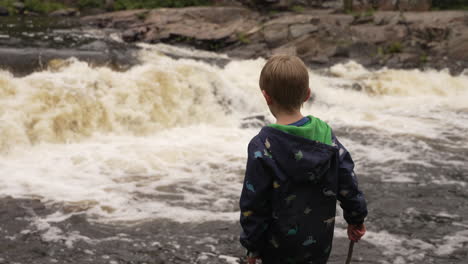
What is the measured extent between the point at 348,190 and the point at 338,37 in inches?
672

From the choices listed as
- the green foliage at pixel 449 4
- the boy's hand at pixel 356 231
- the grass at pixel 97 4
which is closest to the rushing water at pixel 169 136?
the boy's hand at pixel 356 231

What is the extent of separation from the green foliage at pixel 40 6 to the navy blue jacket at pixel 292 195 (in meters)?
29.8

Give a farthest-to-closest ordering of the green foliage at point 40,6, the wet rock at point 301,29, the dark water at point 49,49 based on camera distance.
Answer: the green foliage at point 40,6 → the wet rock at point 301,29 → the dark water at point 49,49

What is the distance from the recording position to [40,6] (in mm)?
29188

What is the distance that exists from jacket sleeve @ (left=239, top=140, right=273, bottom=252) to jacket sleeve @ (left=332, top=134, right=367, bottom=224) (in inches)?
14.3

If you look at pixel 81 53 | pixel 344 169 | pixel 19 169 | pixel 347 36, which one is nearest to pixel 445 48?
pixel 347 36

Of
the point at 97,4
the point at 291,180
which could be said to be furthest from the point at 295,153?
the point at 97,4

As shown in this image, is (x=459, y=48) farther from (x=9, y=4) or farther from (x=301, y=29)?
(x=9, y=4)

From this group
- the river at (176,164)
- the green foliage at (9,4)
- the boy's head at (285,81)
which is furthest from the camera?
the green foliage at (9,4)

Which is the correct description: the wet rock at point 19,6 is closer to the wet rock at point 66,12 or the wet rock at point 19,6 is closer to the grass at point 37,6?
the grass at point 37,6

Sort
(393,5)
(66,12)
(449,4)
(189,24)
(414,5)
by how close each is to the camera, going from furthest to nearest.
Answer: (66,12) → (449,4) → (393,5) → (414,5) → (189,24)

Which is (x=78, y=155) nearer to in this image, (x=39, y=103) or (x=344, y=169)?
(x=39, y=103)

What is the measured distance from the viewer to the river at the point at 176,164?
448 cm

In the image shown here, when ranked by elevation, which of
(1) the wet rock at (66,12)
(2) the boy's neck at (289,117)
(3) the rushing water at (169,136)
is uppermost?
(1) the wet rock at (66,12)
